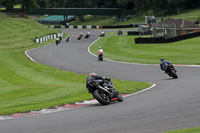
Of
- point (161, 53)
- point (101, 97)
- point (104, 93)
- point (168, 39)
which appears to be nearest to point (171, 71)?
point (104, 93)

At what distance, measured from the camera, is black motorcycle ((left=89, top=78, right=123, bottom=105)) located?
14734 mm

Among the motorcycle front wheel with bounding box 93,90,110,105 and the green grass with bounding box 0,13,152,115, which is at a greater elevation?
the motorcycle front wheel with bounding box 93,90,110,105

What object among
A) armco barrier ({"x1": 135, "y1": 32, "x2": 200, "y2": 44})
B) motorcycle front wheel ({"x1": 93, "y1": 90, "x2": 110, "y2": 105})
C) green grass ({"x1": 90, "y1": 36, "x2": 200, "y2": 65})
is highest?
motorcycle front wheel ({"x1": 93, "y1": 90, "x2": 110, "y2": 105})

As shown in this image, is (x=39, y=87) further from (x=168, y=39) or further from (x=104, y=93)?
(x=168, y=39)

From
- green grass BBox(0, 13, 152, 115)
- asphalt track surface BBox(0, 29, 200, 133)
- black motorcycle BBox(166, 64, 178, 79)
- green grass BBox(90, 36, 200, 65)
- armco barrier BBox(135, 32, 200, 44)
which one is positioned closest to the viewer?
asphalt track surface BBox(0, 29, 200, 133)

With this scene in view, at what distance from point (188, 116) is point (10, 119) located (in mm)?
5688

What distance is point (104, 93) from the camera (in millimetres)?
15078

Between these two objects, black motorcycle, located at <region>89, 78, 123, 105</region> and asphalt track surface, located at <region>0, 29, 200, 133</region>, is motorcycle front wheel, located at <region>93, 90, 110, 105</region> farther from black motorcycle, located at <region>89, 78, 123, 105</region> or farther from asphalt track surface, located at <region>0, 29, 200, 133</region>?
asphalt track surface, located at <region>0, 29, 200, 133</region>

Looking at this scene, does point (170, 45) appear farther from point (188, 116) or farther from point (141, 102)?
point (188, 116)

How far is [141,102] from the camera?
579 inches

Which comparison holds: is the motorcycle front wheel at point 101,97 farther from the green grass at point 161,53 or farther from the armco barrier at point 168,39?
the armco barrier at point 168,39

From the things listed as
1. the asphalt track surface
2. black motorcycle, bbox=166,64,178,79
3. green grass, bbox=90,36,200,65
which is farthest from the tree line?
the asphalt track surface

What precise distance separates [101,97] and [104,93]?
325 mm

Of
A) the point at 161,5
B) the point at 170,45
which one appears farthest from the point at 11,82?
the point at 161,5
